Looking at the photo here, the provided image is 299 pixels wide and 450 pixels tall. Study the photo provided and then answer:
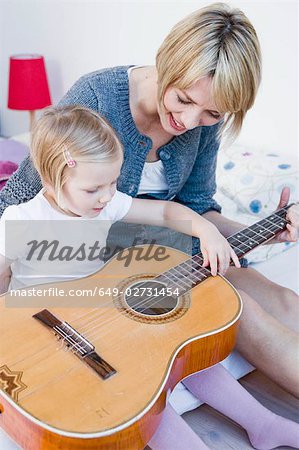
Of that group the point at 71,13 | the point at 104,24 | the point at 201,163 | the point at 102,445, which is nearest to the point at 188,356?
the point at 102,445

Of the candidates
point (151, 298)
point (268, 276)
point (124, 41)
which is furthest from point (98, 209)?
point (124, 41)

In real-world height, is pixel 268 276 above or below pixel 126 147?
below

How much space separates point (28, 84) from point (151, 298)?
6.08 feet

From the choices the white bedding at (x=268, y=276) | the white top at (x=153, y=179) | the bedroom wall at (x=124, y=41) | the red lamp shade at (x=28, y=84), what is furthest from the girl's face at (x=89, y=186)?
the red lamp shade at (x=28, y=84)

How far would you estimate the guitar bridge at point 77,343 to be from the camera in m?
0.92

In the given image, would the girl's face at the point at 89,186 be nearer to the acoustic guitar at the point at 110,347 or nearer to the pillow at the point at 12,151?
the acoustic guitar at the point at 110,347

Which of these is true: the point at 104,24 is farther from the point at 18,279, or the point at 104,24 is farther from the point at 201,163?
the point at 18,279

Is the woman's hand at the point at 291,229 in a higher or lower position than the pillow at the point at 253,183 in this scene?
higher

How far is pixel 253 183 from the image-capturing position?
5.89ft

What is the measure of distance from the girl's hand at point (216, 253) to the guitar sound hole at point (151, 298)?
11 cm

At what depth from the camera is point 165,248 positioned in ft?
4.16

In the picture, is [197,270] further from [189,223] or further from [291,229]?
[291,229]

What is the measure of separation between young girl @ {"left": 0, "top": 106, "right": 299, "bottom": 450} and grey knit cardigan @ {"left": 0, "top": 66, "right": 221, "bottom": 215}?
2.6 inches

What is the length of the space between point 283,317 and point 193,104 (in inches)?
21.7
